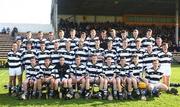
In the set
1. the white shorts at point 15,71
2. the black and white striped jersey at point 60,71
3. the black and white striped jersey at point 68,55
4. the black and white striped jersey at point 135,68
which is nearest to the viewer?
the black and white striped jersey at point 60,71

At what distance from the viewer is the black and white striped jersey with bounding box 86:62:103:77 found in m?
12.9

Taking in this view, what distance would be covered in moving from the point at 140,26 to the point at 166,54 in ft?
105

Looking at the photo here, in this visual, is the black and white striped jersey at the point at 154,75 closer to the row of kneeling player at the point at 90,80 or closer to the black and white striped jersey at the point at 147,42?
the row of kneeling player at the point at 90,80

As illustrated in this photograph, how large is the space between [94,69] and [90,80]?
16.5 inches

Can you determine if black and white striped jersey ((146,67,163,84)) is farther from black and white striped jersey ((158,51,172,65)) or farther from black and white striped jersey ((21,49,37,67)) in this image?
black and white striped jersey ((21,49,37,67))

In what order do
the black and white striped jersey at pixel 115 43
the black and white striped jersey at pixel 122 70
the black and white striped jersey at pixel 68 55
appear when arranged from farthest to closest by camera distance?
the black and white striped jersey at pixel 115 43, the black and white striped jersey at pixel 68 55, the black and white striped jersey at pixel 122 70

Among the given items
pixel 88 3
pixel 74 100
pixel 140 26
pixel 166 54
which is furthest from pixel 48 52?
pixel 140 26

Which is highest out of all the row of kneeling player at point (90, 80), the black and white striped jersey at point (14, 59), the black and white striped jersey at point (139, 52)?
the black and white striped jersey at point (139, 52)

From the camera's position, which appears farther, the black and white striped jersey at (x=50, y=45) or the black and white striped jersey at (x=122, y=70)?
the black and white striped jersey at (x=50, y=45)

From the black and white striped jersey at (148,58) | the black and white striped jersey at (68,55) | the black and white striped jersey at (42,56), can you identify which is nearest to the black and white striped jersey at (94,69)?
the black and white striped jersey at (68,55)

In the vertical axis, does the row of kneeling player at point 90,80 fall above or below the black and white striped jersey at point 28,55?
below

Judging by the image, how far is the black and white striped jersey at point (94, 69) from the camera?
42.2 ft

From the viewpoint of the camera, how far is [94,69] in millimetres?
12914

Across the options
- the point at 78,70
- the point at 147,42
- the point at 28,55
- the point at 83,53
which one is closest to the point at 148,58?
the point at 147,42
